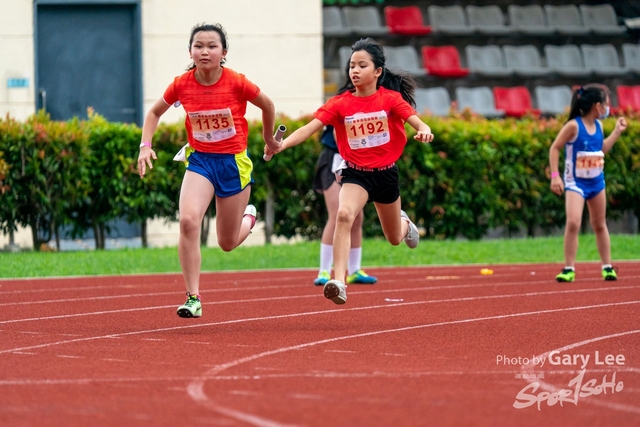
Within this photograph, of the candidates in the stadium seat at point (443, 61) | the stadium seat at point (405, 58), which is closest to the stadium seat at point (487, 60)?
the stadium seat at point (443, 61)

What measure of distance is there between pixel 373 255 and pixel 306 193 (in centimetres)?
255

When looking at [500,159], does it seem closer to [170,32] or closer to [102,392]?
[170,32]

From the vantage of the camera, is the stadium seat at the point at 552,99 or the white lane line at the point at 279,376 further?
the stadium seat at the point at 552,99

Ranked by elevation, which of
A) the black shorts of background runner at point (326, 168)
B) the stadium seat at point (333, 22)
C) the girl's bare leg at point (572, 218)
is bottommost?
the girl's bare leg at point (572, 218)

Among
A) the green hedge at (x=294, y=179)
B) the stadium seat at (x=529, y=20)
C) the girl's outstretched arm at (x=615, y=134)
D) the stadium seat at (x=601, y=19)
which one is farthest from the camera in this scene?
the stadium seat at (x=601, y=19)

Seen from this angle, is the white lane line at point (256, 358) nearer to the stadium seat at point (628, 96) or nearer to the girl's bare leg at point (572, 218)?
the girl's bare leg at point (572, 218)

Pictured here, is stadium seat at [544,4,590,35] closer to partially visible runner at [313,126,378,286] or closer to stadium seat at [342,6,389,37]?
stadium seat at [342,6,389,37]

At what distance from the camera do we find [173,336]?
6902 millimetres

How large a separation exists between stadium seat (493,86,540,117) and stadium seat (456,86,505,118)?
0.17 m

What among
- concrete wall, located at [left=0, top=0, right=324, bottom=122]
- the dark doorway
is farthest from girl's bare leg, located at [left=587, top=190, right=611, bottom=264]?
the dark doorway

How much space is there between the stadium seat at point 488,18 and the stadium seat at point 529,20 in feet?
0.73

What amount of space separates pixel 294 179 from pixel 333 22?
21.6ft

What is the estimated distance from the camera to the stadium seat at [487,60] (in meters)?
22.6

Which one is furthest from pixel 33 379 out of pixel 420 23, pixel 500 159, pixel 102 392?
pixel 420 23
